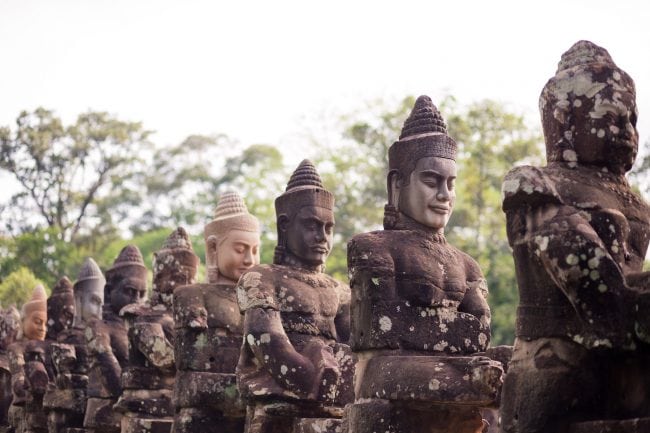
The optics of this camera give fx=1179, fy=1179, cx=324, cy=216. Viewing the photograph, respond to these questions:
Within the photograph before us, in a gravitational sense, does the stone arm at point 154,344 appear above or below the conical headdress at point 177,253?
below

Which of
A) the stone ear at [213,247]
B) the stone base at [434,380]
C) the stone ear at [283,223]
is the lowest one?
the stone base at [434,380]

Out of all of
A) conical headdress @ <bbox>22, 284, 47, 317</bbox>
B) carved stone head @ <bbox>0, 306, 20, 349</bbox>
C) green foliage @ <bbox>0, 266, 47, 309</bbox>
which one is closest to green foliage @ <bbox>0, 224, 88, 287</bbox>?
green foliage @ <bbox>0, 266, 47, 309</bbox>

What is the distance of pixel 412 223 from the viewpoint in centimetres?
929

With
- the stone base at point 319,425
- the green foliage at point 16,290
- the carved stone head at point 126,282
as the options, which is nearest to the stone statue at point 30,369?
the carved stone head at point 126,282

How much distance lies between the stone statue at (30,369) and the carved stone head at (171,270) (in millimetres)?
4824

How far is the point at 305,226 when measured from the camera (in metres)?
11.2

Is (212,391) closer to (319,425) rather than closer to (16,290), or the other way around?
(319,425)

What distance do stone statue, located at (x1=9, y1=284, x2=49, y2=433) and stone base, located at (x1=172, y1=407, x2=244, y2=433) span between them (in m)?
7.18

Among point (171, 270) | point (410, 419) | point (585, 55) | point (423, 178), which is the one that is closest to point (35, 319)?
point (171, 270)

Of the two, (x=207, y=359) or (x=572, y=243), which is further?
(x=207, y=359)

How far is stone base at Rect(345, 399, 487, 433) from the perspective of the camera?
8344 mm

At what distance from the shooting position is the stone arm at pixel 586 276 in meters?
6.34

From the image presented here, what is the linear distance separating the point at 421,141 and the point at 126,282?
27.0ft

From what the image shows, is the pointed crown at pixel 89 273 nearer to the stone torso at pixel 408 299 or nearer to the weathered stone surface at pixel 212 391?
the weathered stone surface at pixel 212 391
